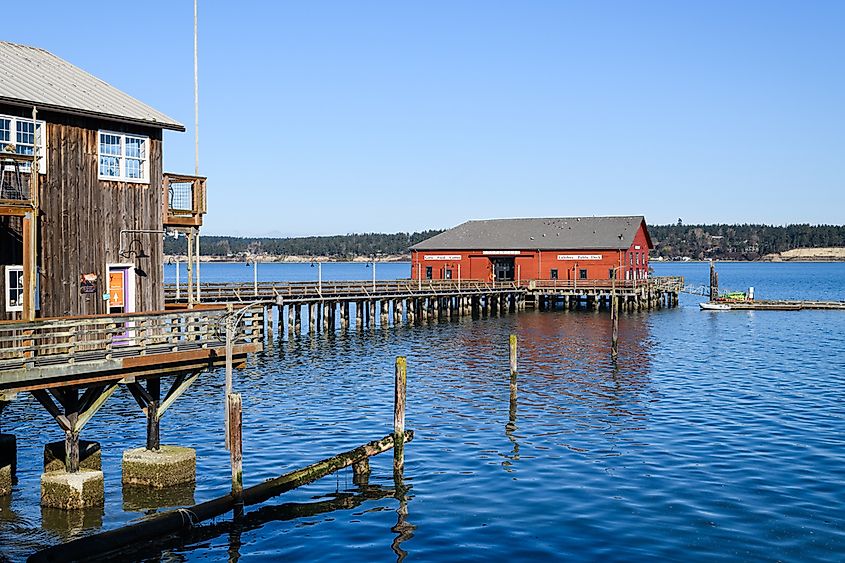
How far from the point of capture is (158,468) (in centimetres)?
2184

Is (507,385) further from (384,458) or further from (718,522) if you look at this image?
(718,522)

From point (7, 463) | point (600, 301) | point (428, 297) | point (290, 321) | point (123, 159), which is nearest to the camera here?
point (7, 463)

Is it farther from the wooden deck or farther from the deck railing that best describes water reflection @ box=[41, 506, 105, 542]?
the deck railing

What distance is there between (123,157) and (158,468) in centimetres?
806

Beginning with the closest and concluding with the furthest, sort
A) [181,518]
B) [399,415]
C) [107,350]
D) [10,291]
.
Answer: [181,518]
[107,350]
[10,291]
[399,415]

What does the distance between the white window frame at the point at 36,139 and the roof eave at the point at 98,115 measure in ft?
1.33

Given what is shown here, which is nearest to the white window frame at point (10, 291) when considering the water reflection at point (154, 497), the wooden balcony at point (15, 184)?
the wooden balcony at point (15, 184)

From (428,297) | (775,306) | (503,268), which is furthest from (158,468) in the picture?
(775,306)

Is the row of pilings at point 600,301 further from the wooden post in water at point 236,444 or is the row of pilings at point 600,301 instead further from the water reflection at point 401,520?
the wooden post in water at point 236,444

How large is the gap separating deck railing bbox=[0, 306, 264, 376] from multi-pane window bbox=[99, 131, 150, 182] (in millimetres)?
3892

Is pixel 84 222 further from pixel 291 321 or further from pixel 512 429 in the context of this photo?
pixel 291 321

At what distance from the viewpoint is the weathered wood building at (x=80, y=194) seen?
21797mm

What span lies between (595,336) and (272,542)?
4398 centimetres

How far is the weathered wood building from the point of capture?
2180 centimetres
